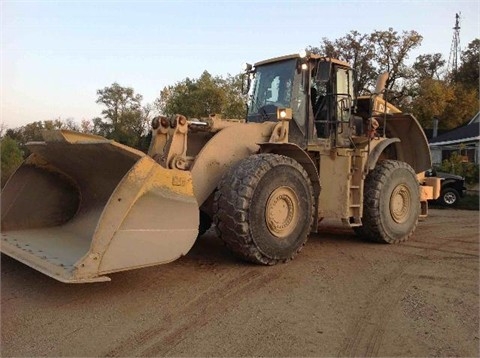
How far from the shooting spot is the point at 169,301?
448 centimetres

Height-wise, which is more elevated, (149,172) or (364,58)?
(364,58)

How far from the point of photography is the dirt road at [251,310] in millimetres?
3576

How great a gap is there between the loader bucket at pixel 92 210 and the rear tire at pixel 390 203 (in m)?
3.45

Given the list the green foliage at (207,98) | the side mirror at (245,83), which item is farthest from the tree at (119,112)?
the side mirror at (245,83)

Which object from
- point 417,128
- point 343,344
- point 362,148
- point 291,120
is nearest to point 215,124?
point 291,120

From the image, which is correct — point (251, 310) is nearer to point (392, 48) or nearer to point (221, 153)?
point (221, 153)

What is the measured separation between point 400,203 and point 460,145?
19083 mm

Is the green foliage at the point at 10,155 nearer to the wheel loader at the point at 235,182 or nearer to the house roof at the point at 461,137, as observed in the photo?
the wheel loader at the point at 235,182

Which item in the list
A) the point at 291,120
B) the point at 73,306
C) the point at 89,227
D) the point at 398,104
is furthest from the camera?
the point at 398,104

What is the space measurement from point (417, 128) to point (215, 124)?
4.05m

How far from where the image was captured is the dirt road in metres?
3.58

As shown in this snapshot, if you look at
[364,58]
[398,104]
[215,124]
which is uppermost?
[364,58]

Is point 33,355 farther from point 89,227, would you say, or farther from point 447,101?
point 447,101

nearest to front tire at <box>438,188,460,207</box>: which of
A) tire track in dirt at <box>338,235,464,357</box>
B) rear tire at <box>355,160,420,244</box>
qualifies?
rear tire at <box>355,160,420,244</box>
